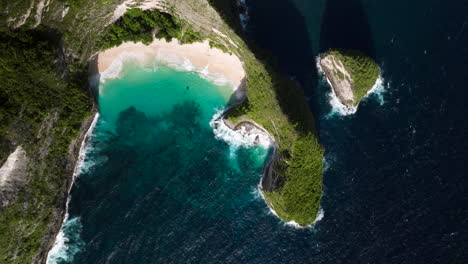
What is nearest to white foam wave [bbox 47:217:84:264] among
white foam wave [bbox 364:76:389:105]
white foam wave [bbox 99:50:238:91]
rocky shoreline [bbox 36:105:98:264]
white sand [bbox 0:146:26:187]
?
rocky shoreline [bbox 36:105:98:264]

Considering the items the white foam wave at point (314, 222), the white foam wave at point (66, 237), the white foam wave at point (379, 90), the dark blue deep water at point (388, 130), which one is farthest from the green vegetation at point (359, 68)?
the white foam wave at point (66, 237)

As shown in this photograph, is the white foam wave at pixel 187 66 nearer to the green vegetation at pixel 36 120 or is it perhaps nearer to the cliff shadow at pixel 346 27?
the green vegetation at pixel 36 120

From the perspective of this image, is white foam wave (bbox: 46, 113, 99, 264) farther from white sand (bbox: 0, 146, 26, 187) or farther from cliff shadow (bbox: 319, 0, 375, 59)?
cliff shadow (bbox: 319, 0, 375, 59)

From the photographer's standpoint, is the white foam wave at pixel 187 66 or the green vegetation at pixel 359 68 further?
the white foam wave at pixel 187 66

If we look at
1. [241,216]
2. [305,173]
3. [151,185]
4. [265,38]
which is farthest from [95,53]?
[305,173]

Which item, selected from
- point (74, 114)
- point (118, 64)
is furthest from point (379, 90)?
point (74, 114)
